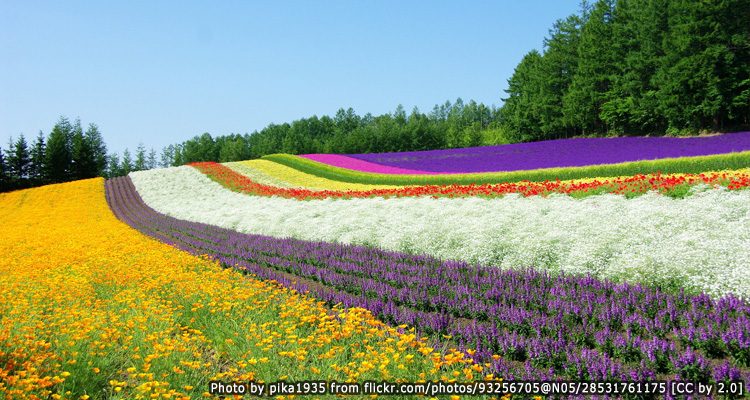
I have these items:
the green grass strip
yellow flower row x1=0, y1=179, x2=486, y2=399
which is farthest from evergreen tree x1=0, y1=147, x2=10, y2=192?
yellow flower row x1=0, y1=179, x2=486, y2=399

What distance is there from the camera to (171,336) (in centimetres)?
675

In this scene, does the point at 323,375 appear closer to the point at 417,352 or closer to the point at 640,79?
the point at 417,352

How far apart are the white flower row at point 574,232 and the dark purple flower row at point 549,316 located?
34.7 inches

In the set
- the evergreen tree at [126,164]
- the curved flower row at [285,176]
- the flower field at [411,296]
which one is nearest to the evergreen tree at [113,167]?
the evergreen tree at [126,164]

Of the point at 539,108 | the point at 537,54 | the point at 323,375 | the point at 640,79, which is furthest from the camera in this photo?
the point at 537,54

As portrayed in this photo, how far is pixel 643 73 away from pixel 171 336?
54584 millimetres

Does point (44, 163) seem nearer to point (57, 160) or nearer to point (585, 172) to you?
point (57, 160)

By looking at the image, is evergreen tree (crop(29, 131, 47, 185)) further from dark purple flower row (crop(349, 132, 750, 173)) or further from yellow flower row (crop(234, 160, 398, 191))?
dark purple flower row (crop(349, 132, 750, 173))

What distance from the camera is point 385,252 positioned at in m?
12.1

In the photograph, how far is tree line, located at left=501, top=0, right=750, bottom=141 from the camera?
4125cm

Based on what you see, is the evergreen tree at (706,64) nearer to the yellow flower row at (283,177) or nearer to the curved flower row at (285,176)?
the curved flower row at (285,176)

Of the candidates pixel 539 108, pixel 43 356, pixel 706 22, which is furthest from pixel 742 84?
pixel 43 356

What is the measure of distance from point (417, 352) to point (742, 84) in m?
47.4

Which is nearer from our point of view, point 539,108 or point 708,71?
point 708,71
